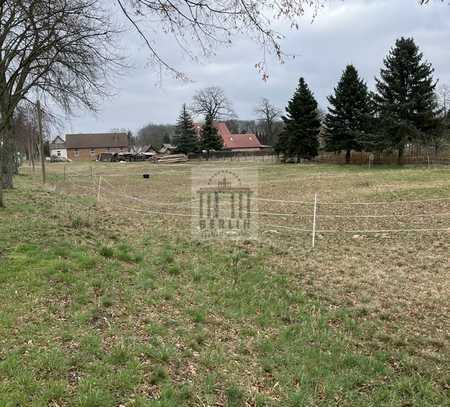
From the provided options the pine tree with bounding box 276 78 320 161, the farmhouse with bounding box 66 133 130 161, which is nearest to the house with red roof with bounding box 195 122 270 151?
the farmhouse with bounding box 66 133 130 161

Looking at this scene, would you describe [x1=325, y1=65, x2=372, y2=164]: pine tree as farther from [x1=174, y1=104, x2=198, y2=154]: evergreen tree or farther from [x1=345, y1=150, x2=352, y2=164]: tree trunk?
[x1=174, y1=104, x2=198, y2=154]: evergreen tree

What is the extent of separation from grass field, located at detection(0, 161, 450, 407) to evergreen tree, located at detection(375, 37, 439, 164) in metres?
25.2

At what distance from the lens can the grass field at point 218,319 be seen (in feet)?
10.3

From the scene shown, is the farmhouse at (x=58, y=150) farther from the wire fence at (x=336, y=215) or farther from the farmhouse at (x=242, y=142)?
the wire fence at (x=336, y=215)

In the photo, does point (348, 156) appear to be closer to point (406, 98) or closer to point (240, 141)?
point (406, 98)

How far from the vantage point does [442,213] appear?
11.2 m

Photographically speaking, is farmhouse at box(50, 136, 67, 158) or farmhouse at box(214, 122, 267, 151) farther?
farmhouse at box(50, 136, 67, 158)

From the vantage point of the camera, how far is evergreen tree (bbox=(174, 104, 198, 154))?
57656 mm

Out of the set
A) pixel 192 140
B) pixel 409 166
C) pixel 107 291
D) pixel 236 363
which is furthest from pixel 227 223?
pixel 192 140

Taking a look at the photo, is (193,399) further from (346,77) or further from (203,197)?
(346,77)

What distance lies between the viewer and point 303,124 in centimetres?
4009

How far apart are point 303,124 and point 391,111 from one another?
10.2 metres

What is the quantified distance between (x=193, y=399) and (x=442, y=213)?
34.6 ft

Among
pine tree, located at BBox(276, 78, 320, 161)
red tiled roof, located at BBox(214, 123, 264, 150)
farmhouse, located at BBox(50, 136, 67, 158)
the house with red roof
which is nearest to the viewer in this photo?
pine tree, located at BBox(276, 78, 320, 161)
